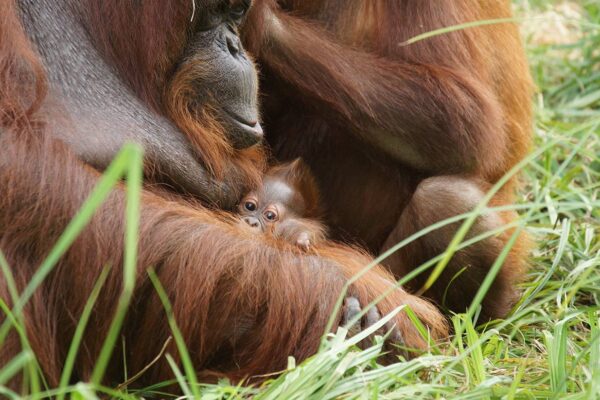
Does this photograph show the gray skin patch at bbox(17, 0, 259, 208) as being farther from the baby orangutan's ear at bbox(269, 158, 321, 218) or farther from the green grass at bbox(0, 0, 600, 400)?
the baby orangutan's ear at bbox(269, 158, 321, 218)

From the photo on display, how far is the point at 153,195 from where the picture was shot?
7.75 feet

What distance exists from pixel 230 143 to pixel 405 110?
509 millimetres

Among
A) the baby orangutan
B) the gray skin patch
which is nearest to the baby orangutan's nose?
the baby orangutan

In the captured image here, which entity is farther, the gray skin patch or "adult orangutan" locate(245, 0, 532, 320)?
"adult orangutan" locate(245, 0, 532, 320)

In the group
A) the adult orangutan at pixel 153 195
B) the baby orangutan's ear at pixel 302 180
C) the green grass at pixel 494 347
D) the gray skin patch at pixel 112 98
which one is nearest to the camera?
the green grass at pixel 494 347

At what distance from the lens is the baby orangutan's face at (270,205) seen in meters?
2.79

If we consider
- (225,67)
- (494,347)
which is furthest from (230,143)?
(494,347)

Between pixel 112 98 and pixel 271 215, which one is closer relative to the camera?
pixel 112 98

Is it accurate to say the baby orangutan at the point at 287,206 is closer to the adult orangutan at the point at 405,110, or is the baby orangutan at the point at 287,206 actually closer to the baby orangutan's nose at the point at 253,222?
the baby orangutan's nose at the point at 253,222

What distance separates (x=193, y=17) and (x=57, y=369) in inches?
35.3

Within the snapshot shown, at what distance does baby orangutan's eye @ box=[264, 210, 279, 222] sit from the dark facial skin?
0.27 meters

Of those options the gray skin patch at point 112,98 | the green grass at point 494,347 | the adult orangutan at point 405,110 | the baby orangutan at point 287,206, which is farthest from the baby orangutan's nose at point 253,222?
the green grass at point 494,347

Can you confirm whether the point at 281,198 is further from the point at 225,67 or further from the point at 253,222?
the point at 225,67

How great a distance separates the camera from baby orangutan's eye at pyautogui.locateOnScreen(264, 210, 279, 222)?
111 inches
